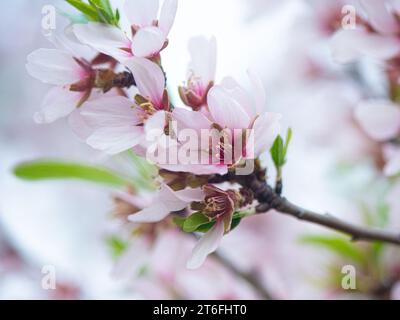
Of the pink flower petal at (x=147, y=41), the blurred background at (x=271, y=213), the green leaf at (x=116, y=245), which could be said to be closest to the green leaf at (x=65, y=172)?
the blurred background at (x=271, y=213)

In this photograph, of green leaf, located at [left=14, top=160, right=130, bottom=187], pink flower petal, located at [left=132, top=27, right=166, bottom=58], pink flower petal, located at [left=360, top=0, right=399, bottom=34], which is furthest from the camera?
green leaf, located at [left=14, top=160, right=130, bottom=187]

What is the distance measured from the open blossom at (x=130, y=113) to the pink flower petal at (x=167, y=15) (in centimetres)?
3

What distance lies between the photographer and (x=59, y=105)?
421 mm

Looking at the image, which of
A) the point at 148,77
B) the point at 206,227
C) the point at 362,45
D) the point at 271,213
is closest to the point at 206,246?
the point at 206,227

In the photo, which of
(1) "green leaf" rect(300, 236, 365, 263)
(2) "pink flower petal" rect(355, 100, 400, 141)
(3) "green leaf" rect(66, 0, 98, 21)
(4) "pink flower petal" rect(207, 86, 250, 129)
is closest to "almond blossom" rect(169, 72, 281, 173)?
(4) "pink flower petal" rect(207, 86, 250, 129)

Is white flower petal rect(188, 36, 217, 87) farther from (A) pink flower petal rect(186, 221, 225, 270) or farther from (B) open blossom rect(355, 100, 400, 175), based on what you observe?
(B) open blossom rect(355, 100, 400, 175)

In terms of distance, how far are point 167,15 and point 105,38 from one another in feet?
0.15

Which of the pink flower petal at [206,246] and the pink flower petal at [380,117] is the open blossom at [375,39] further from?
the pink flower petal at [206,246]

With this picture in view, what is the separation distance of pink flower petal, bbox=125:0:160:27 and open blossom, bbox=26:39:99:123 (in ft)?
0.16

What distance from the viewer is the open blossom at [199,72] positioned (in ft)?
1.35

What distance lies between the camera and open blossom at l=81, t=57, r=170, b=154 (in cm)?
38
